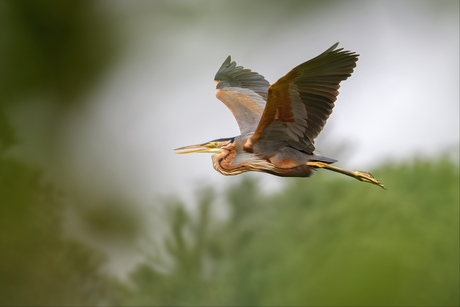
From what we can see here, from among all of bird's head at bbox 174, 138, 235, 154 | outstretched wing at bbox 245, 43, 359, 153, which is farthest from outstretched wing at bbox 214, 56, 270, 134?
outstretched wing at bbox 245, 43, 359, 153

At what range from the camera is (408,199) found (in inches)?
758

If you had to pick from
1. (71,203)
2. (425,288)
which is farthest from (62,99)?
(425,288)

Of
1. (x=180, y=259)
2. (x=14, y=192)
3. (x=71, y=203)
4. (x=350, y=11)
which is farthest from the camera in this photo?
(x=350, y=11)

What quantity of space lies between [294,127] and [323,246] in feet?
53.4

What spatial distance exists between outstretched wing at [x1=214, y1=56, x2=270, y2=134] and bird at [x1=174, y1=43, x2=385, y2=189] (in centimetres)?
28

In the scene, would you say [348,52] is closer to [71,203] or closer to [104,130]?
[71,203]

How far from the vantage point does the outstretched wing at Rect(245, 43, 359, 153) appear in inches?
116

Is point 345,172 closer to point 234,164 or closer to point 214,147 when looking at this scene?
point 234,164

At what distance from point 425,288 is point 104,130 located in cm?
884

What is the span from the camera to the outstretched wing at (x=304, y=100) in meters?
2.96

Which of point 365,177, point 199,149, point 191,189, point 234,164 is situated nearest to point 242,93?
point 199,149

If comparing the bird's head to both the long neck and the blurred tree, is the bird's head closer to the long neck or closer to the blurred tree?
the long neck

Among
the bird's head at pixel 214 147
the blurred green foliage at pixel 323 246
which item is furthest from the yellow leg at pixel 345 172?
the blurred green foliage at pixel 323 246

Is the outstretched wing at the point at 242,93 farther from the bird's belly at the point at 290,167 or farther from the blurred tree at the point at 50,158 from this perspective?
the blurred tree at the point at 50,158
